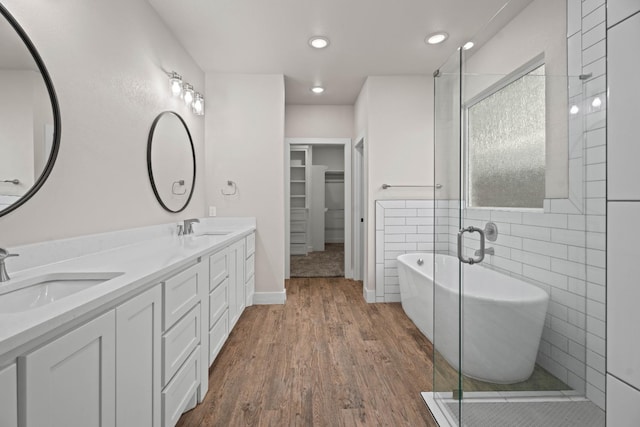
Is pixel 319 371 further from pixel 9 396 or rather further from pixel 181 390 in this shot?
pixel 9 396

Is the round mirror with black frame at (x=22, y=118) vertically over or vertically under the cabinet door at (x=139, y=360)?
over

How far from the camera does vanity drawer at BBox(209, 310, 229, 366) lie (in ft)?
6.37

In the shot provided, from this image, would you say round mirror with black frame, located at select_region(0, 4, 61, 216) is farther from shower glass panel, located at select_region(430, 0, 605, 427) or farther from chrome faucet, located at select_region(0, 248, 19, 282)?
shower glass panel, located at select_region(430, 0, 605, 427)

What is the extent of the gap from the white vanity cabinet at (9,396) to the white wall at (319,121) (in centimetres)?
414

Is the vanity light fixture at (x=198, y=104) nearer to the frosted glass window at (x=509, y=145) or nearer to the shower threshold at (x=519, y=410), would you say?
the frosted glass window at (x=509, y=145)

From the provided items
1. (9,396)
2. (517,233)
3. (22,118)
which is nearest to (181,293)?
(9,396)

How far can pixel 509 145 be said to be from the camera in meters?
1.31

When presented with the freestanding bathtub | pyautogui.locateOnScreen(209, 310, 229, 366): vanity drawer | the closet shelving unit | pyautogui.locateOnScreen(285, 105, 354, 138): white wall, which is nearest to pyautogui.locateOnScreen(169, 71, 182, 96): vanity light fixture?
pyautogui.locateOnScreen(209, 310, 229, 366): vanity drawer

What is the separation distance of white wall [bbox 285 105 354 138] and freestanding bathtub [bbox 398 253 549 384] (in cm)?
313

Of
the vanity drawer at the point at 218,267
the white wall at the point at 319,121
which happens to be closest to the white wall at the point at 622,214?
the vanity drawer at the point at 218,267

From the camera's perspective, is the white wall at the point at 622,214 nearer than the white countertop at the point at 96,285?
Yes

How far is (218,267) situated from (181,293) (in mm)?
627

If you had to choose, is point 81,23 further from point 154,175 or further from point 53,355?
point 53,355

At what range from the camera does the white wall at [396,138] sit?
11.6 ft
